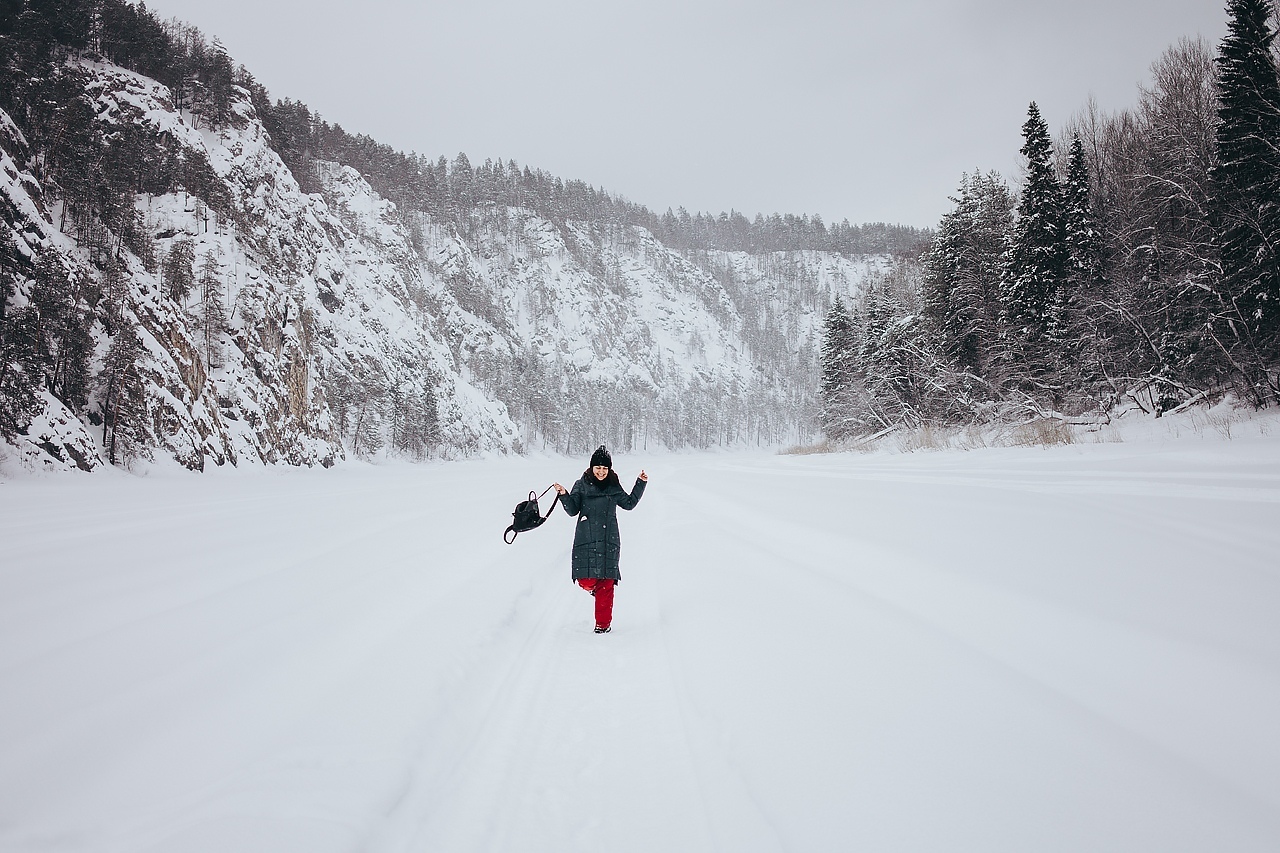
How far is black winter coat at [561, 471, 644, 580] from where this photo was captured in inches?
194

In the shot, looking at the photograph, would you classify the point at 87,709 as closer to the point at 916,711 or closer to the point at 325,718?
the point at 325,718

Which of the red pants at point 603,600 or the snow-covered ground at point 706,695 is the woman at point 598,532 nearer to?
the red pants at point 603,600

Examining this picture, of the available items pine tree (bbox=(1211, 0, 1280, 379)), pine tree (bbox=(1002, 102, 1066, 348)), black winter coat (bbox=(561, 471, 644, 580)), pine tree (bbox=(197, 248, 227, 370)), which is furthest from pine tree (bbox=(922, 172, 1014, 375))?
pine tree (bbox=(197, 248, 227, 370))

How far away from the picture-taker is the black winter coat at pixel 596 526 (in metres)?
4.93

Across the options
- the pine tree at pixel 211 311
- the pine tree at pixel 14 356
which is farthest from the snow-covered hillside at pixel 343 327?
the pine tree at pixel 14 356

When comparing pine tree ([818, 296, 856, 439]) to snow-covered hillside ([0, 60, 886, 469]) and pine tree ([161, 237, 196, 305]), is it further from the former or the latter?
pine tree ([161, 237, 196, 305])

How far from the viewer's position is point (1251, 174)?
537 inches

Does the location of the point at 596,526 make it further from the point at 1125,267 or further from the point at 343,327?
the point at 343,327

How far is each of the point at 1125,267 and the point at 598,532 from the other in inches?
867

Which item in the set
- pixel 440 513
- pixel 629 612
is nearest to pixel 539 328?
pixel 440 513

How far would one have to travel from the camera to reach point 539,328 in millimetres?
89250

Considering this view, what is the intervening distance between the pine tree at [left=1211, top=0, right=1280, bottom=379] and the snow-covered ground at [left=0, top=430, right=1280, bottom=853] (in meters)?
10.8

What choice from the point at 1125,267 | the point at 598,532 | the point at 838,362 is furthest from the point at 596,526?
the point at 838,362

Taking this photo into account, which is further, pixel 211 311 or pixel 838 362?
pixel 838 362
